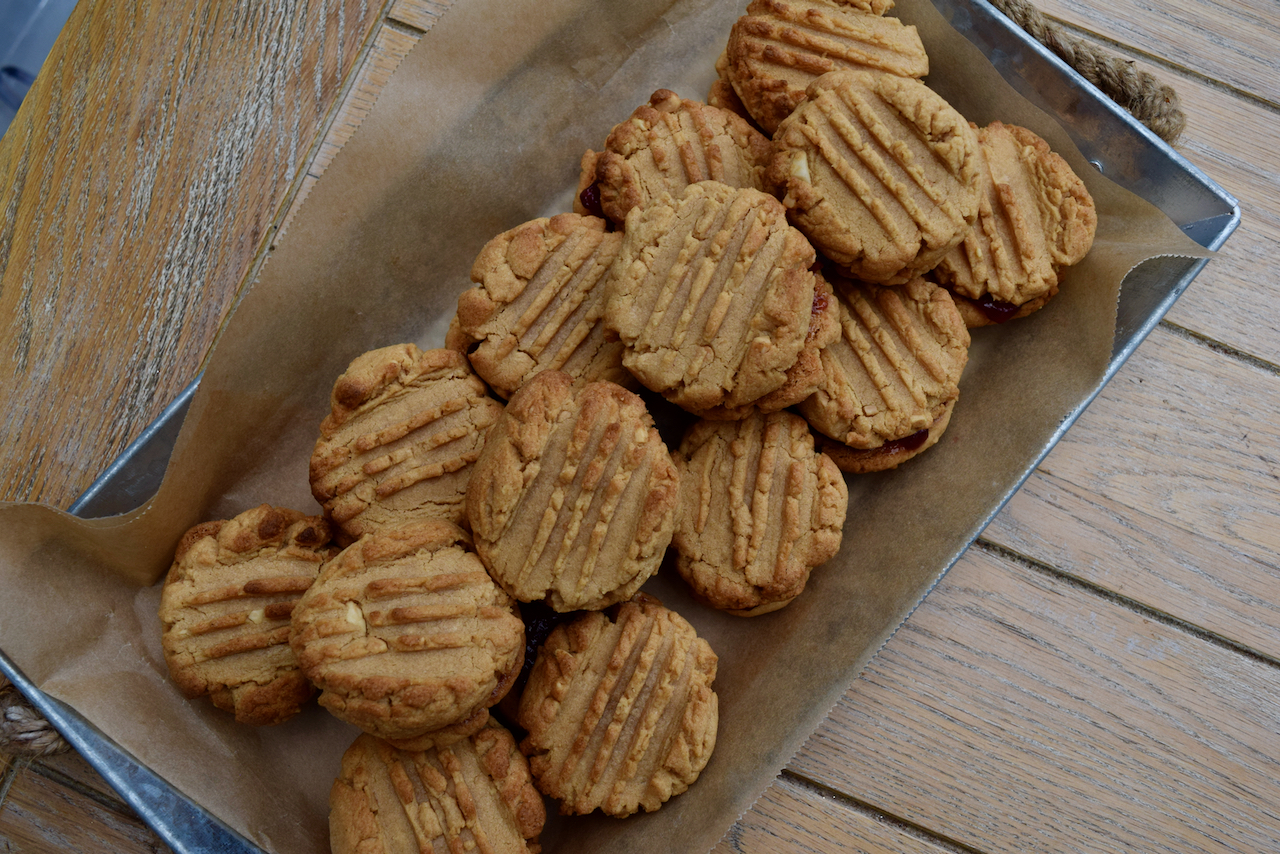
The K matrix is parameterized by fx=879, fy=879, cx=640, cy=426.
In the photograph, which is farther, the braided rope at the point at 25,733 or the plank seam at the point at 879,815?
the plank seam at the point at 879,815

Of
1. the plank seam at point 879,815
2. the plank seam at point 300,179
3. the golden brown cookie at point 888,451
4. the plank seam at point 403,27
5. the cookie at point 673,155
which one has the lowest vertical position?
the plank seam at point 879,815

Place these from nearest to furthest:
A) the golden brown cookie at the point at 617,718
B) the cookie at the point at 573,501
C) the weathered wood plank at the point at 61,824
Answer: the cookie at the point at 573,501 → the golden brown cookie at the point at 617,718 → the weathered wood plank at the point at 61,824

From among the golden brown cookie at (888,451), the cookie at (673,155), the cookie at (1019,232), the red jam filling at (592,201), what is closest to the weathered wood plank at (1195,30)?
the cookie at (1019,232)

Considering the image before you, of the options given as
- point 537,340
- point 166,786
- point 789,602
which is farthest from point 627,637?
point 166,786

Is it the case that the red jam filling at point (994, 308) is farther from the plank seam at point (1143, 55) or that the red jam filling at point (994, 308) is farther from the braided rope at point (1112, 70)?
the plank seam at point (1143, 55)

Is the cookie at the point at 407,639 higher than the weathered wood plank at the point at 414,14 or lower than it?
lower

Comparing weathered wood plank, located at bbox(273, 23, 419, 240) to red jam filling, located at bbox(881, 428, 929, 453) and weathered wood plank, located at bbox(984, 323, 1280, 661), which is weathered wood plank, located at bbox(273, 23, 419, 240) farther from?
weathered wood plank, located at bbox(984, 323, 1280, 661)

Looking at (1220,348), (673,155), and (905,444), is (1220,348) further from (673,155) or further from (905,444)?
(673,155)

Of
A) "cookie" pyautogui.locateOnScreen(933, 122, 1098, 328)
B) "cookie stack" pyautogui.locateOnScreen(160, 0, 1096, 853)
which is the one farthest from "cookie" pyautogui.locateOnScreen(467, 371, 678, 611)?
"cookie" pyautogui.locateOnScreen(933, 122, 1098, 328)

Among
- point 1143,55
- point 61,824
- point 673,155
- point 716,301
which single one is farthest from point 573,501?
point 1143,55
